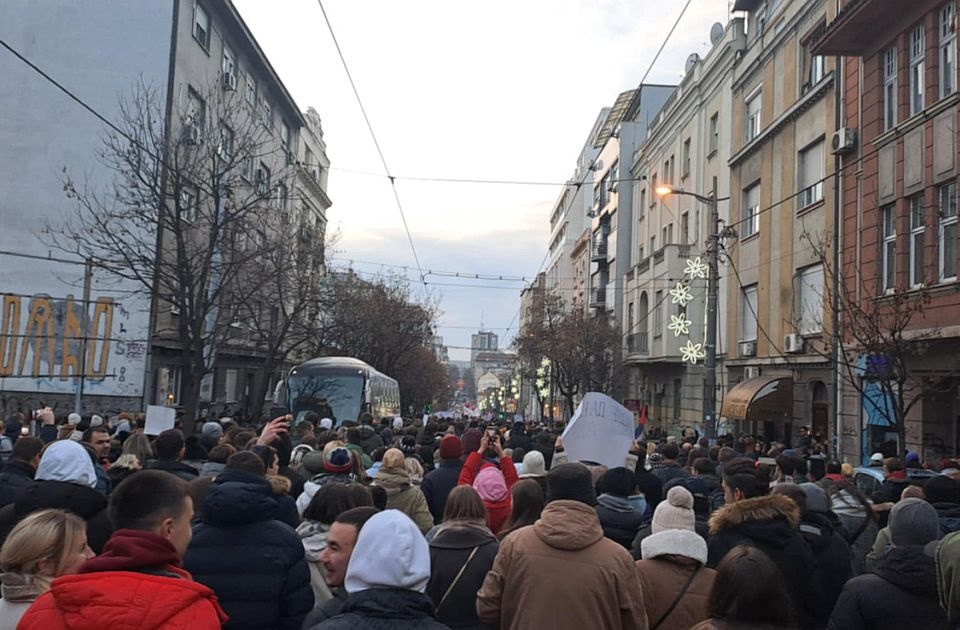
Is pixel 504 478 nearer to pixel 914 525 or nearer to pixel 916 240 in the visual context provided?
pixel 914 525

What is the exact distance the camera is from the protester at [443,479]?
8.48 metres

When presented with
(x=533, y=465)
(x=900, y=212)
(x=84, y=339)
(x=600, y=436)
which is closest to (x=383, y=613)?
(x=533, y=465)

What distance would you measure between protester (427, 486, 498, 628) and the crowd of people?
0.01 meters

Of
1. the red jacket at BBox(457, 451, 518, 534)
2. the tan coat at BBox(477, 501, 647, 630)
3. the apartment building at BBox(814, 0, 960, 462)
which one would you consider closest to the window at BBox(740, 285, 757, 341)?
the apartment building at BBox(814, 0, 960, 462)

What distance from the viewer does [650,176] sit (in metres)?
42.0

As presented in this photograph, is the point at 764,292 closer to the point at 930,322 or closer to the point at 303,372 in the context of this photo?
the point at 930,322

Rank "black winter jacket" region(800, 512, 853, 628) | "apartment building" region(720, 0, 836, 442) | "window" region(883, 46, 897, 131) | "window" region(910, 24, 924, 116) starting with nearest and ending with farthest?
1. "black winter jacket" region(800, 512, 853, 628)
2. "window" region(910, 24, 924, 116)
3. "window" region(883, 46, 897, 131)
4. "apartment building" region(720, 0, 836, 442)

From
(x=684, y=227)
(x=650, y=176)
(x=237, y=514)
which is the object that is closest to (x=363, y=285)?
(x=650, y=176)

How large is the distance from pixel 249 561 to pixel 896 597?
3.22 m

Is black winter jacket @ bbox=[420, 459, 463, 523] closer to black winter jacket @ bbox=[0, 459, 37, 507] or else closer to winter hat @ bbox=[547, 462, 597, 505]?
black winter jacket @ bbox=[0, 459, 37, 507]

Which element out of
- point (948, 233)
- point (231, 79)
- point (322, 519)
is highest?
point (231, 79)

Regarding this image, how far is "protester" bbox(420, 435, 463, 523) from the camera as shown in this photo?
848cm

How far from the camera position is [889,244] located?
1836 cm

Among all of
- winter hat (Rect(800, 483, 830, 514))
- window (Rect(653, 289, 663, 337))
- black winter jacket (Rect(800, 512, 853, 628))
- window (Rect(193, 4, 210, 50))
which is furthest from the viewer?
window (Rect(653, 289, 663, 337))
